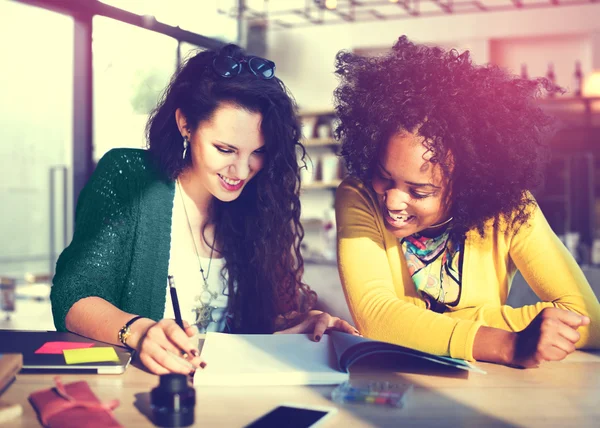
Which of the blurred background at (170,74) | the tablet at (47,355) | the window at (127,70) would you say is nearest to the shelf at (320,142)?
the blurred background at (170,74)

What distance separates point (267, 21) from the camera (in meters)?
8.16

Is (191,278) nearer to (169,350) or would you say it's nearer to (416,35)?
(169,350)

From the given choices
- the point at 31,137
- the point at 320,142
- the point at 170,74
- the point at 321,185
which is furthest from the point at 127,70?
the point at 321,185

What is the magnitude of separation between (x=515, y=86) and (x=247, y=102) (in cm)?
58

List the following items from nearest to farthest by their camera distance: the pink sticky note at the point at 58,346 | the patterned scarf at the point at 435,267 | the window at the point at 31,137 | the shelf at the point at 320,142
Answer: the pink sticky note at the point at 58,346 → the patterned scarf at the point at 435,267 → the window at the point at 31,137 → the shelf at the point at 320,142

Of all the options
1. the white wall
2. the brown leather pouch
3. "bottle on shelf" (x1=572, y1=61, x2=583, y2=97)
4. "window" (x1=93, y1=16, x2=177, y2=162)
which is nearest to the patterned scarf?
the brown leather pouch

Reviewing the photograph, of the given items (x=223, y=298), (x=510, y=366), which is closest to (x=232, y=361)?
(x=510, y=366)

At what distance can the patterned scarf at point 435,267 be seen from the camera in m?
1.39

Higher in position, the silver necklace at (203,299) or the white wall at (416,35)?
the white wall at (416,35)

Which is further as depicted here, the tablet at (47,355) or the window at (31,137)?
the window at (31,137)

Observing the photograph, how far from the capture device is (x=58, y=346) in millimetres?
1082

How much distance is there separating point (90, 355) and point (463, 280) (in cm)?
76

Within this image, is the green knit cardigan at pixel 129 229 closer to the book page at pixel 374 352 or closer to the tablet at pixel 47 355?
the tablet at pixel 47 355

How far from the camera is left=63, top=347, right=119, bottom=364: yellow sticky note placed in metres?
1.01
